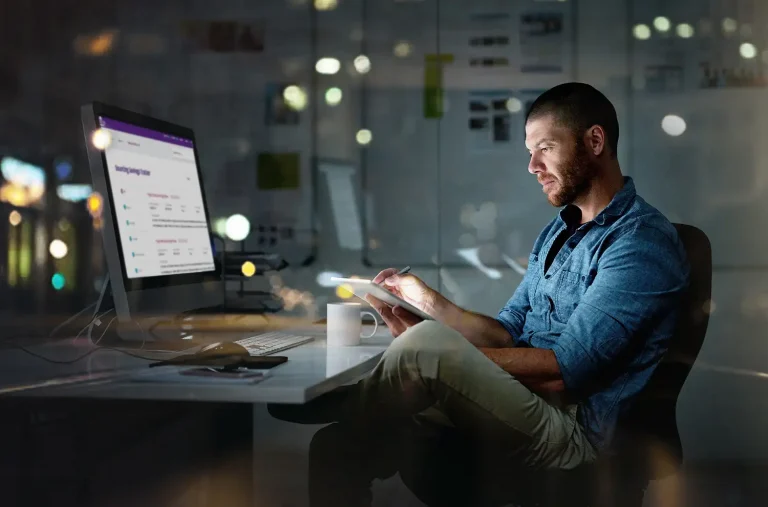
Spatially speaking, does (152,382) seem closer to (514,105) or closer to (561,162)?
(561,162)

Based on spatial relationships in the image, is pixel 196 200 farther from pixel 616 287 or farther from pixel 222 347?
pixel 616 287

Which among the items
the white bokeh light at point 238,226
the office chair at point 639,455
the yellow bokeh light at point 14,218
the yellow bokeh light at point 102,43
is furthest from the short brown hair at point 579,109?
the yellow bokeh light at point 102,43

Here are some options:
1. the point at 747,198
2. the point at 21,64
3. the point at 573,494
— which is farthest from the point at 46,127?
the point at 747,198

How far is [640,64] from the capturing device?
2.56 metres

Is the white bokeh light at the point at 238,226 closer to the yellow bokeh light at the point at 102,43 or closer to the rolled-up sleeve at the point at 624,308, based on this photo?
the yellow bokeh light at the point at 102,43

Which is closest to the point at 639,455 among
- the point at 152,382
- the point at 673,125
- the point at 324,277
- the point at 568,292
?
the point at 568,292

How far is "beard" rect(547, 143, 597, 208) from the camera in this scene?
5.29ft

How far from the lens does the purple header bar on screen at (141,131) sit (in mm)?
1380

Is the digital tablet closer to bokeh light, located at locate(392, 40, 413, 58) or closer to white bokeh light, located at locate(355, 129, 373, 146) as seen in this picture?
white bokeh light, located at locate(355, 129, 373, 146)

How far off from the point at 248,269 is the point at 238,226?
1.90 feet

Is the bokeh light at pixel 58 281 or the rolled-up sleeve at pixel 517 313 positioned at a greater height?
the bokeh light at pixel 58 281

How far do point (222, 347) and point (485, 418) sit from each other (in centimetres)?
51

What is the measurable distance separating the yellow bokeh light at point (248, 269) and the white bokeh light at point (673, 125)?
159 cm

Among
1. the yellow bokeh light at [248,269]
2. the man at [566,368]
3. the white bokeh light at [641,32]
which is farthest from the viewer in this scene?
the white bokeh light at [641,32]
